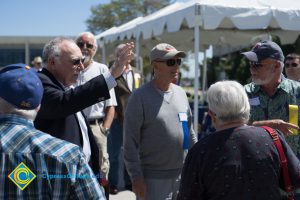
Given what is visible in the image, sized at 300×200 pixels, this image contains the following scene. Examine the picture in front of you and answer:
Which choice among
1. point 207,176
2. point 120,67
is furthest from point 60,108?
point 207,176

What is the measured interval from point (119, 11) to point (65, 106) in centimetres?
4304

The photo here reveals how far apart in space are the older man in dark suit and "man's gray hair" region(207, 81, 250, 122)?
657 mm

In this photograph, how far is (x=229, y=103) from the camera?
1982 millimetres

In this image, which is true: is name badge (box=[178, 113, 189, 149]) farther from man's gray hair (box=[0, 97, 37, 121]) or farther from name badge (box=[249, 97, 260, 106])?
A: man's gray hair (box=[0, 97, 37, 121])

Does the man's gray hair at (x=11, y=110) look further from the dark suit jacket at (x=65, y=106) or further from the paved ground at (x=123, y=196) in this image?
the paved ground at (x=123, y=196)

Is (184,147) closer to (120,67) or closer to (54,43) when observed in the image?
(120,67)

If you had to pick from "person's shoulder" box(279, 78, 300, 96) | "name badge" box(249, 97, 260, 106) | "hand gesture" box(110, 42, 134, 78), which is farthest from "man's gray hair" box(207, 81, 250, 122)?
"person's shoulder" box(279, 78, 300, 96)

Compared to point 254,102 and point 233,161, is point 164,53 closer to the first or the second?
point 254,102

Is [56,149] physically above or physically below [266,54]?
below

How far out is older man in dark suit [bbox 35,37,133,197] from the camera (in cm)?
227

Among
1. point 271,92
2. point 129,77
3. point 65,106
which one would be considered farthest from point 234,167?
point 129,77

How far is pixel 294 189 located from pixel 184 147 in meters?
1.16

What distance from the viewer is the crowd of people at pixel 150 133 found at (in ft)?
5.07

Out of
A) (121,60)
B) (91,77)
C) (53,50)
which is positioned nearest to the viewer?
(121,60)
